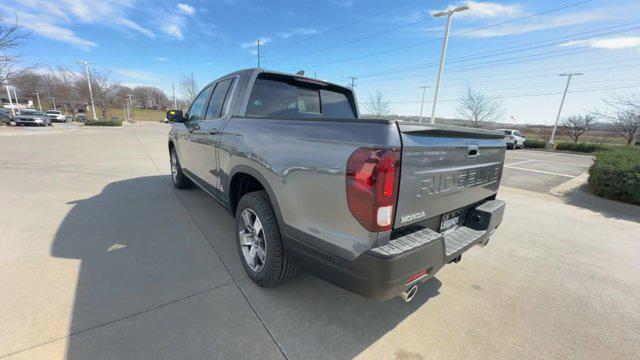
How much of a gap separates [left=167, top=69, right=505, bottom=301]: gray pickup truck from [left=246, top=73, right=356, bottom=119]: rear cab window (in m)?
0.02

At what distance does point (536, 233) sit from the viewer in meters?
4.23

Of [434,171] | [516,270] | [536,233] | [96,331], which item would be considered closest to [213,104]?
[96,331]

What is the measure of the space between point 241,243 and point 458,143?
2125 mm

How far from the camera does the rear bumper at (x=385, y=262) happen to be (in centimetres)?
156

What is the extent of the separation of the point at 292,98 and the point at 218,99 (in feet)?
3.56

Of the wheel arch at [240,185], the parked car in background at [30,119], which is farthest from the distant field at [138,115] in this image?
the wheel arch at [240,185]

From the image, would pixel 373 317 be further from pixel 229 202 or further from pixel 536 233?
pixel 536 233

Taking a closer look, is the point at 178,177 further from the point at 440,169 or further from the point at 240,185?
the point at 440,169

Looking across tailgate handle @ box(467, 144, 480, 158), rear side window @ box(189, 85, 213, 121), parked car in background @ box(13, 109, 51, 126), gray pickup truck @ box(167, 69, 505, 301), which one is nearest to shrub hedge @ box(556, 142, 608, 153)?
tailgate handle @ box(467, 144, 480, 158)

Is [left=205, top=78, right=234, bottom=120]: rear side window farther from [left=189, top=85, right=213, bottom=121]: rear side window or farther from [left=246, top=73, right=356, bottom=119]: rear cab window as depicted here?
[left=246, top=73, right=356, bottom=119]: rear cab window

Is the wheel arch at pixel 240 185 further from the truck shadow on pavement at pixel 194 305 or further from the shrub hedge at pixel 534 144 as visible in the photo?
the shrub hedge at pixel 534 144

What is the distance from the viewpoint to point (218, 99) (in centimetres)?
362

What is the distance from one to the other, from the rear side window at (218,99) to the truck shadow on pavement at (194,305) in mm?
1544

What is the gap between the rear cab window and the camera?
9.91ft
